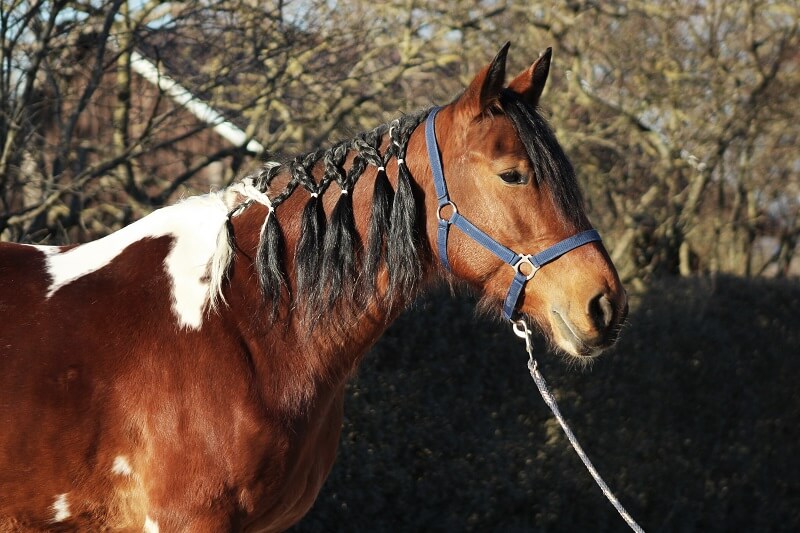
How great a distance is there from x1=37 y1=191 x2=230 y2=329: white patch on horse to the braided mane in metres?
0.18

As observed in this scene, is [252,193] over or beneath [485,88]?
beneath

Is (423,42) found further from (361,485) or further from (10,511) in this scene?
(10,511)

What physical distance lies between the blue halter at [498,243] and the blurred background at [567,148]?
911 millimetres

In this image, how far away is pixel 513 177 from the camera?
2660 millimetres

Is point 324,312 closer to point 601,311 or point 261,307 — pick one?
point 261,307

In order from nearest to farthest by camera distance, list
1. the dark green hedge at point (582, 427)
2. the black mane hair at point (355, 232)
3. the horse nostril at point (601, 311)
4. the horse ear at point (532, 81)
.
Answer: the horse nostril at point (601, 311)
the black mane hair at point (355, 232)
the horse ear at point (532, 81)
the dark green hedge at point (582, 427)

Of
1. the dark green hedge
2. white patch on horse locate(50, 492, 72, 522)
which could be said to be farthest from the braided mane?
the dark green hedge

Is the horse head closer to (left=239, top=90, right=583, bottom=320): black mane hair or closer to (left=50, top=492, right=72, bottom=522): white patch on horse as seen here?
(left=239, top=90, right=583, bottom=320): black mane hair

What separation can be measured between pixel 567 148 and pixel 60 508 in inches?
262

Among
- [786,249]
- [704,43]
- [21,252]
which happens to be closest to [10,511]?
[21,252]

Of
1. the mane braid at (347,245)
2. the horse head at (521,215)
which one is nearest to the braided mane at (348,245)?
the mane braid at (347,245)

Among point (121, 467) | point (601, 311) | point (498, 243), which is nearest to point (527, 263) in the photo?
point (498, 243)

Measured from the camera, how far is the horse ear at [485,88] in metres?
2.63

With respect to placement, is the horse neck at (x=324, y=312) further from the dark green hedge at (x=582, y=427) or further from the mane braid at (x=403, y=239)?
the dark green hedge at (x=582, y=427)
